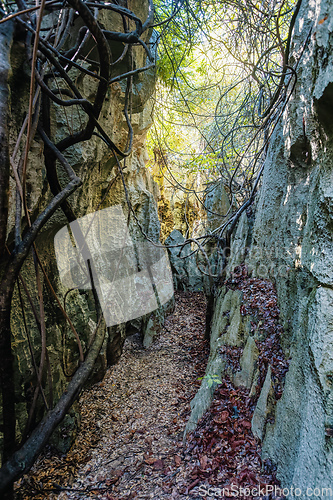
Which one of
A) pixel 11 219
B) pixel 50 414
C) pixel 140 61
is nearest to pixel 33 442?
pixel 50 414

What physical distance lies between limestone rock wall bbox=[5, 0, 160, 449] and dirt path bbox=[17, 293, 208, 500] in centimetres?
33

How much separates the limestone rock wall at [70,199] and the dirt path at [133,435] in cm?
33

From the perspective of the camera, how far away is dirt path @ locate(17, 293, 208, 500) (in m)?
2.23

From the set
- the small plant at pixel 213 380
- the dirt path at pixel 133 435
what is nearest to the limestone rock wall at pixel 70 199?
the dirt path at pixel 133 435

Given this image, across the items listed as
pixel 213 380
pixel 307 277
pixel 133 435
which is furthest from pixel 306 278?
pixel 133 435

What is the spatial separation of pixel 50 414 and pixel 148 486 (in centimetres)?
140

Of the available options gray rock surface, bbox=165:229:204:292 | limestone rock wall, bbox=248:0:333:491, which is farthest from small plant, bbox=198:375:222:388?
gray rock surface, bbox=165:229:204:292

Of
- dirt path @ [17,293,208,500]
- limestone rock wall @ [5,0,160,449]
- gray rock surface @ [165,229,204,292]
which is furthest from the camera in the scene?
gray rock surface @ [165,229,204,292]

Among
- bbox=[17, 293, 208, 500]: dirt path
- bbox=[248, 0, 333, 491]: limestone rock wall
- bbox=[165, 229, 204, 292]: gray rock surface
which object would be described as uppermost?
bbox=[248, 0, 333, 491]: limestone rock wall

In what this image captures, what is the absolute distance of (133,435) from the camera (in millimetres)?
3104

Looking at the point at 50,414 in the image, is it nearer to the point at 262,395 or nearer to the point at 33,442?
the point at 33,442

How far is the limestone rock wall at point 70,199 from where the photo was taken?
6.94 ft

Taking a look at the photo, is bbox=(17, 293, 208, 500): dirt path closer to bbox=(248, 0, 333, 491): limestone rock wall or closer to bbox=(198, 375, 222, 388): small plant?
bbox=(198, 375, 222, 388): small plant

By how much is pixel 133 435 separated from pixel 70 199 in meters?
3.11
